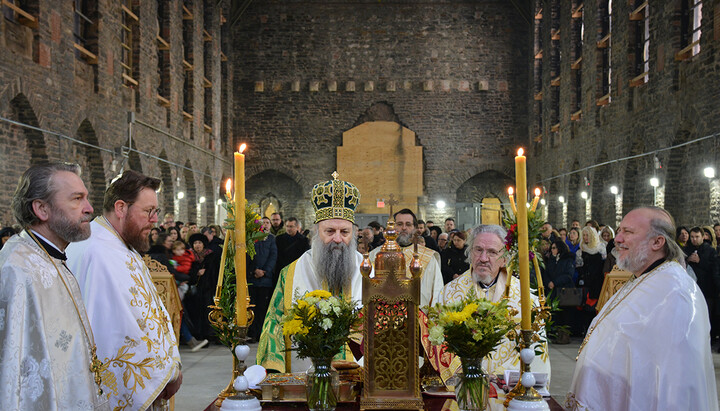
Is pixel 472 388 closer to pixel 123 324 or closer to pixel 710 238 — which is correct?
pixel 123 324

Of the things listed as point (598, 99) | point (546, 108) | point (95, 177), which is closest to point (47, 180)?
point (95, 177)

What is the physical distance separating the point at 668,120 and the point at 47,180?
13017mm

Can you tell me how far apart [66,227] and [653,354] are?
2.22m

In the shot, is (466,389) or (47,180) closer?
A: (466,389)

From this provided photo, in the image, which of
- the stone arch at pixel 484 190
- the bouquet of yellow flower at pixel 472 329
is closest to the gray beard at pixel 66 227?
the bouquet of yellow flower at pixel 472 329

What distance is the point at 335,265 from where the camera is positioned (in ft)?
12.0

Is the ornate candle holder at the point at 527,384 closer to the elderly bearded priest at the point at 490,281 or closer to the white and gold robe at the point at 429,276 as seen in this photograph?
the elderly bearded priest at the point at 490,281

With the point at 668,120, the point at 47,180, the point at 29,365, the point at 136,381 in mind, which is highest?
the point at 668,120

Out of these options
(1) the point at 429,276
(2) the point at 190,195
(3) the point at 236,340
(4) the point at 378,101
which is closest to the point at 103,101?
(2) the point at 190,195

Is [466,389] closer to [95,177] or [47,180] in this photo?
[47,180]

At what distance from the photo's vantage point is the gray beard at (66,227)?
240 centimetres

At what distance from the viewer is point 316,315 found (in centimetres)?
226

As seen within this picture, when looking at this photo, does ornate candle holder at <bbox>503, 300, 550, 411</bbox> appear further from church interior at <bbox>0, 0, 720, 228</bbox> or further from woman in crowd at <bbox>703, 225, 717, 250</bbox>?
church interior at <bbox>0, 0, 720, 228</bbox>

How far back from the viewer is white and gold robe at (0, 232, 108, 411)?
217 centimetres
